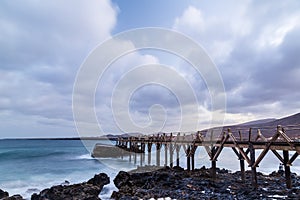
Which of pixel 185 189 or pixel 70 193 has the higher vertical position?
pixel 185 189

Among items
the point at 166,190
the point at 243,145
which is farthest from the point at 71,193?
the point at 243,145

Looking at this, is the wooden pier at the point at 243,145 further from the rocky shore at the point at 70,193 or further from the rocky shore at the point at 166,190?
the rocky shore at the point at 70,193

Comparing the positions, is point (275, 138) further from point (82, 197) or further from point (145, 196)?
point (82, 197)

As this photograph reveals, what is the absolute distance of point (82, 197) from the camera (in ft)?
48.1

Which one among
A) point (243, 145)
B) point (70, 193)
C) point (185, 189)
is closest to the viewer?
point (243, 145)

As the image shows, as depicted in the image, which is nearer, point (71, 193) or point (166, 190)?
point (71, 193)

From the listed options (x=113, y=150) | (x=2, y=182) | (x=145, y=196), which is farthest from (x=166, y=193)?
(x=113, y=150)

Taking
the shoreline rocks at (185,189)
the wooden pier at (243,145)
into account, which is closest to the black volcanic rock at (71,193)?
the shoreline rocks at (185,189)

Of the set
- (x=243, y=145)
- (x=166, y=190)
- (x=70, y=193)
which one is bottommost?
(x=70, y=193)

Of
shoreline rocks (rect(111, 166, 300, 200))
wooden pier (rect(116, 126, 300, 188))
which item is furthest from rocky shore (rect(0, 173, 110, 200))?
wooden pier (rect(116, 126, 300, 188))

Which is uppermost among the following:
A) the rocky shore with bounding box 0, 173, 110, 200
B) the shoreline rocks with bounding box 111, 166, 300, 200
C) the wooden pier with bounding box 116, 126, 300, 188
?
the wooden pier with bounding box 116, 126, 300, 188

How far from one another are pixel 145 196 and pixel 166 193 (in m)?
1.37

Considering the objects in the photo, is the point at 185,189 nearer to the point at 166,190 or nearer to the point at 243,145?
the point at 166,190

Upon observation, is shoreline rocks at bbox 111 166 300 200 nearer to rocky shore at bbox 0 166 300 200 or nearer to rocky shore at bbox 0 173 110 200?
rocky shore at bbox 0 166 300 200
